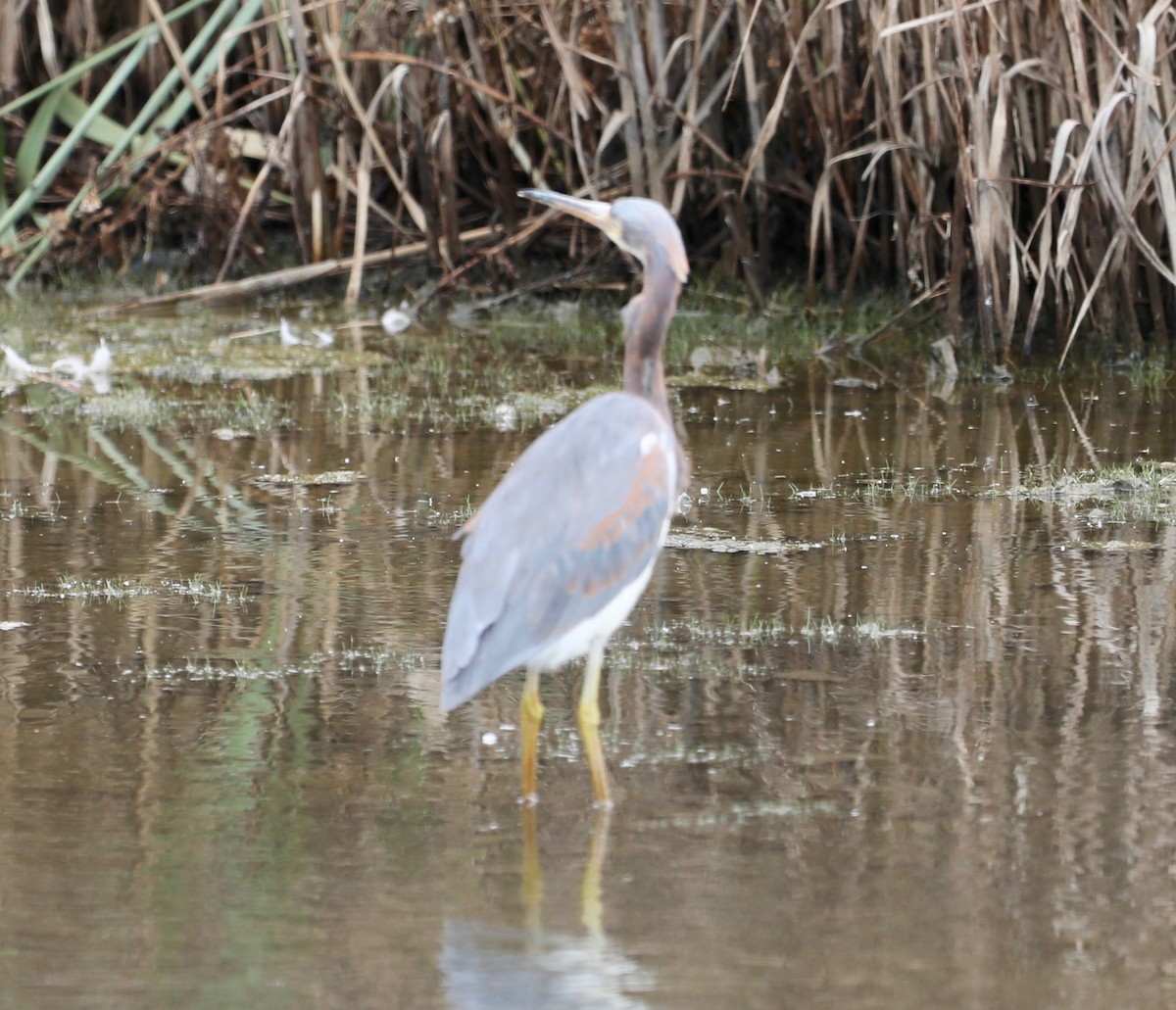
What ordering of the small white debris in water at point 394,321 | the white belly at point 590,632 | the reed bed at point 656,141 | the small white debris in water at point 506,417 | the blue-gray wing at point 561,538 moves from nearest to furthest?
the blue-gray wing at point 561,538
the white belly at point 590,632
the small white debris in water at point 506,417
the reed bed at point 656,141
the small white debris in water at point 394,321

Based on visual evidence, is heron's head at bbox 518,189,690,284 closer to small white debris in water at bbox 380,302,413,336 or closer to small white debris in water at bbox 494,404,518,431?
small white debris in water at bbox 494,404,518,431

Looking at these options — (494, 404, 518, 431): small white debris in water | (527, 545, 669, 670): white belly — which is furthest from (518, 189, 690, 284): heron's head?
(494, 404, 518, 431): small white debris in water

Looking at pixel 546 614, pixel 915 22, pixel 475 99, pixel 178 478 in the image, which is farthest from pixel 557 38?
pixel 546 614

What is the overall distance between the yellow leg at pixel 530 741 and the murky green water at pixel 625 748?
59 mm

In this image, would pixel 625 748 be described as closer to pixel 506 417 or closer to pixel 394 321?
pixel 506 417

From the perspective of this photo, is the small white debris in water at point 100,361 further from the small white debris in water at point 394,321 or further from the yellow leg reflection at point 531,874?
the yellow leg reflection at point 531,874

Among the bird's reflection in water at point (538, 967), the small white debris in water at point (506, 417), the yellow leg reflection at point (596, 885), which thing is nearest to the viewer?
the bird's reflection in water at point (538, 967)

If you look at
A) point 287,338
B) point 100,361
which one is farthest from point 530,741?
point 287,338

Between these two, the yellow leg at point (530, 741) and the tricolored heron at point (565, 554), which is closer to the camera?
the tricolored heron at point (565, 554)

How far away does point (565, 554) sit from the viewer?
3.43 m

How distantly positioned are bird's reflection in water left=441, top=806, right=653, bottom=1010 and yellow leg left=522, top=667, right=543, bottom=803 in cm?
42

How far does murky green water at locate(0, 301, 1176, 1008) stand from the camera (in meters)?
2.80

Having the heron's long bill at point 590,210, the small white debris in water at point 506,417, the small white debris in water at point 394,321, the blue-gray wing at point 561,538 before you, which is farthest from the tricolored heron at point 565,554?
the small white debris in water at point 394,321

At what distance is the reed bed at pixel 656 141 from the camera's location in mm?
7359
